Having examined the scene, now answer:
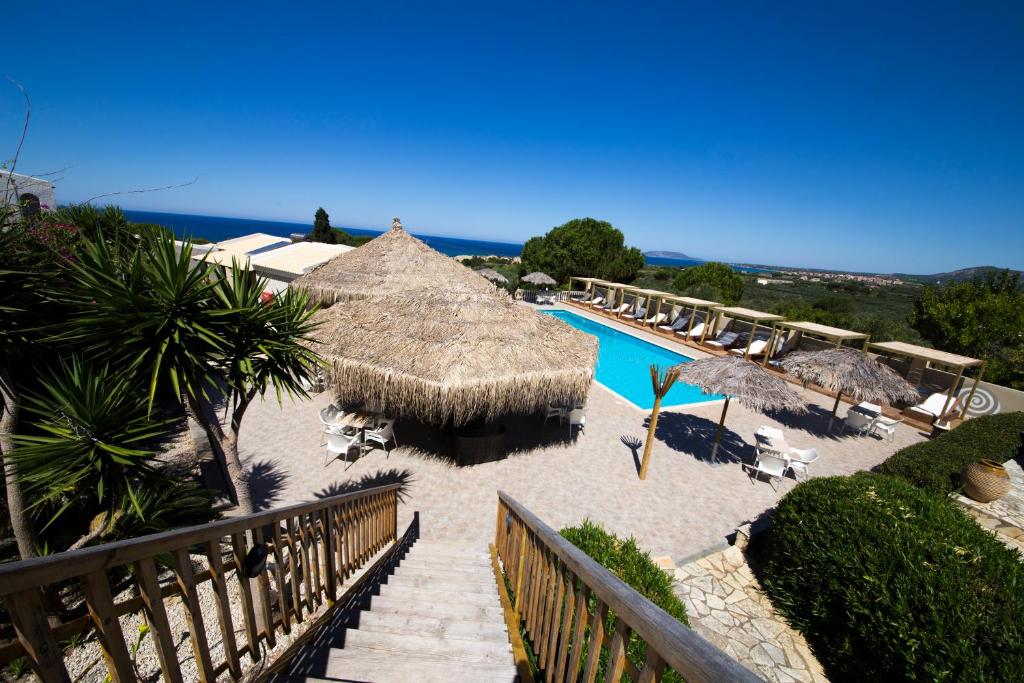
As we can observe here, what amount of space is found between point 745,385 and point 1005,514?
4.52 meters

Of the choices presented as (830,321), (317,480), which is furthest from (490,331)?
(830,321)

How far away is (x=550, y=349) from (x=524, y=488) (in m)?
2.64

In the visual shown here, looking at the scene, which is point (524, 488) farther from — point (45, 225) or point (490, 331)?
point (45, 225)

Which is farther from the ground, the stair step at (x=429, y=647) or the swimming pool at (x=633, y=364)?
the stair step at (x=429, y=647)

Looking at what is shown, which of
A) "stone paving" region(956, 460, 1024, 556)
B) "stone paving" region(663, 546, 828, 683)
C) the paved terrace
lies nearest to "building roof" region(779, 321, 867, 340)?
the paved terrace

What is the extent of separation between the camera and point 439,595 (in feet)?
11.7

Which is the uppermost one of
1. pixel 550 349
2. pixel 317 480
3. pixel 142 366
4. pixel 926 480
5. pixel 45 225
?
pixel 45 225

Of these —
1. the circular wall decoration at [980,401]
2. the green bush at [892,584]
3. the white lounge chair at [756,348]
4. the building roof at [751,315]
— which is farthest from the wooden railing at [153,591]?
the white lounge chair at [756,348]

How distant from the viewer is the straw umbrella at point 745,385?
7.51 m

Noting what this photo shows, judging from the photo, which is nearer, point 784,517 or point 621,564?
point 621,564

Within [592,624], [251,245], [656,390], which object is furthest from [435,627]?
[251,245]

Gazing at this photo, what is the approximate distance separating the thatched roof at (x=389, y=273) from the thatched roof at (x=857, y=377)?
8.22 metres

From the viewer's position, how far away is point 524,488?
22.3 ft

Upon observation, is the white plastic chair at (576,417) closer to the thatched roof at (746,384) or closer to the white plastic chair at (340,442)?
the thatched roof at (746,384)
